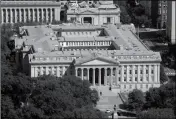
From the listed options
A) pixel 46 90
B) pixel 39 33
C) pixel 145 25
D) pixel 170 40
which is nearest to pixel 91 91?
pixel 46 90

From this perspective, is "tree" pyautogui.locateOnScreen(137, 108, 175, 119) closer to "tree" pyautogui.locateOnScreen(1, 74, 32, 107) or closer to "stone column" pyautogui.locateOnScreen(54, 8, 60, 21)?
"tree" pyautogui.locateOnScreen(1, 74, 32, 107)

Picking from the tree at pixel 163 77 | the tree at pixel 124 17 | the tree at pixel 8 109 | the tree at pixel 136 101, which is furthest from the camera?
the tree at pixel 124 17

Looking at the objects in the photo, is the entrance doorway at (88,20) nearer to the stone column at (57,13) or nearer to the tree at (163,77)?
the stone column at (57,13)

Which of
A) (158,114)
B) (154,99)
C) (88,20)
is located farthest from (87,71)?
(88,20)

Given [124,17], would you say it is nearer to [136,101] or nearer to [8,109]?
[136,101]

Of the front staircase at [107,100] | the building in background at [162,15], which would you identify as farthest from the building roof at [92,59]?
the building in background at [162,15]
